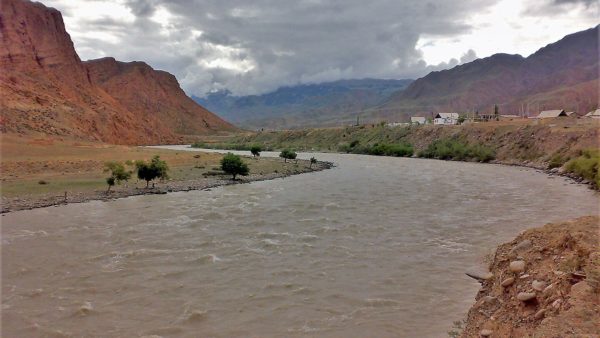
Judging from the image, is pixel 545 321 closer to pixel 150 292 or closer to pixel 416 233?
pixel 150 292

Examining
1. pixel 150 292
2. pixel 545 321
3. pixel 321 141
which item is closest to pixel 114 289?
pixel 150 292

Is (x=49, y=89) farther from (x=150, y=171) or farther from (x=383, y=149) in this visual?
(x=150, y=171)

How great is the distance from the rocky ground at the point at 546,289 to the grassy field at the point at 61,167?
32392 millimetres

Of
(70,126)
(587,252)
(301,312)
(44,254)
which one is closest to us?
(587,252)

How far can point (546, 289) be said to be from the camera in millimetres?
8469

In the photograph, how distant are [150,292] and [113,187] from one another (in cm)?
2623

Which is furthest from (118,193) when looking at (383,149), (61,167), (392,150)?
(383,149)

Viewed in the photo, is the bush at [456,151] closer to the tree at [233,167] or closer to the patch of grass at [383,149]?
the patch of grass at [383,149]

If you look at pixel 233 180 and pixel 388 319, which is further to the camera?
pixel 233 180

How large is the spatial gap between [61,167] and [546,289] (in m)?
48.8

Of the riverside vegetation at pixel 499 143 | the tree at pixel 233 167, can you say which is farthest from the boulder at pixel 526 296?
the tree at pixel 233 167

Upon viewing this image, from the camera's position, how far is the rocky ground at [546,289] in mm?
7031

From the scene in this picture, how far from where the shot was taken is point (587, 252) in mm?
9305

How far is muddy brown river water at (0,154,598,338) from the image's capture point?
11555 mm
